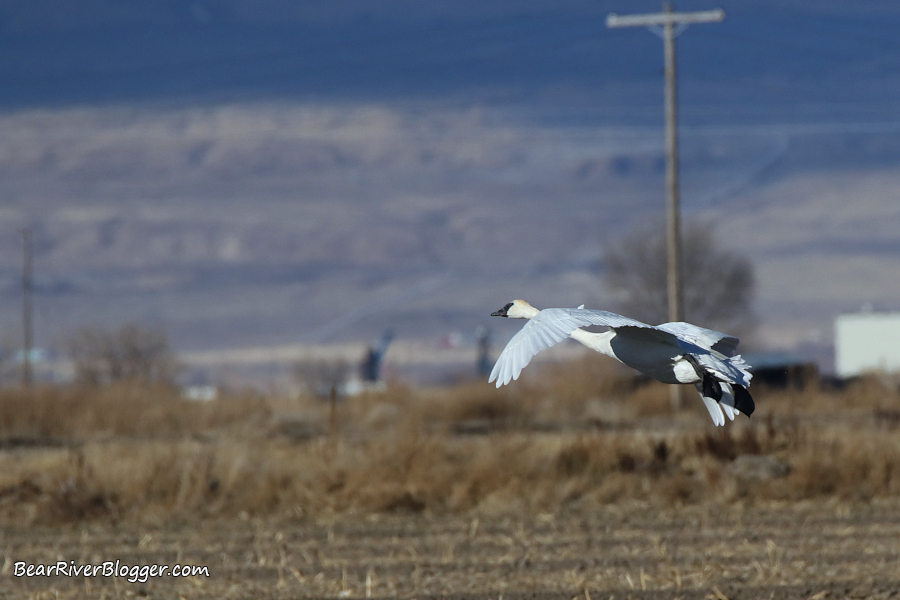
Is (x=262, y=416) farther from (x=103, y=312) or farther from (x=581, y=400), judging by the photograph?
(x=103, y=312)

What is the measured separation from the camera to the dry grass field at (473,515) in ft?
37.0

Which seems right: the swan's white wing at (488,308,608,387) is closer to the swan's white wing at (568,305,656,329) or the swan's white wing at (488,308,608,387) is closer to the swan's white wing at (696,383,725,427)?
the swan's white wing at (568,305,656,329)

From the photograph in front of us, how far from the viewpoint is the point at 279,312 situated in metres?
126

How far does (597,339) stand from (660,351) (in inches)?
20.7

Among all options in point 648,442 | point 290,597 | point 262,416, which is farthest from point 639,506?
point 262,416

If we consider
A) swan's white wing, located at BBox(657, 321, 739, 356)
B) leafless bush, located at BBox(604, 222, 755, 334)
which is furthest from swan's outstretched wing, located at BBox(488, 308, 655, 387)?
leafless bush, located at BBox(604, 222, 755, 334)

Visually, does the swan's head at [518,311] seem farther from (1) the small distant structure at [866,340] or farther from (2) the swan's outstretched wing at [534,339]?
(1) the small distant structure at [866,340]

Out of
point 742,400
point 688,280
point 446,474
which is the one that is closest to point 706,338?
point 742,400

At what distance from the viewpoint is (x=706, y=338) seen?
7.72 m

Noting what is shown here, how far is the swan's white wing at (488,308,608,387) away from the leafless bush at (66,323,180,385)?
40365mm

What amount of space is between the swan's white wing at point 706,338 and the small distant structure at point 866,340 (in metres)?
63.6

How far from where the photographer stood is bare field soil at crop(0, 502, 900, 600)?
1088 cm

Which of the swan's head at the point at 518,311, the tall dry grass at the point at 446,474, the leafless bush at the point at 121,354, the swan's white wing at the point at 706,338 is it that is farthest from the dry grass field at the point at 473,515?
the leafless bush at the point at 121,354

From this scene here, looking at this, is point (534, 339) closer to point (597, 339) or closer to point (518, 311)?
point (597, 339)
